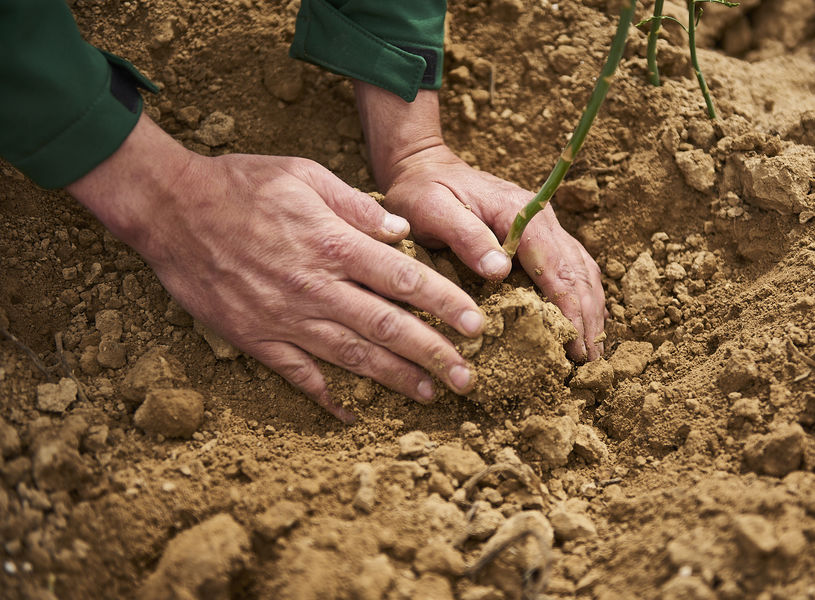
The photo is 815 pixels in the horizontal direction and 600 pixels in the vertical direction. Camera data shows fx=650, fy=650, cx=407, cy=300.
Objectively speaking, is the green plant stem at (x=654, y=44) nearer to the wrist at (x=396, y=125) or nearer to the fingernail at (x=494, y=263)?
the wrist at (x=396, y=125)

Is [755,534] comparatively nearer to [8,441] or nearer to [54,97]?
[8,441]

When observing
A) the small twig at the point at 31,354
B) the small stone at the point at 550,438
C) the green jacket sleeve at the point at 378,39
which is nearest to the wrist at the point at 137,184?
the small twig at the point at 31,354

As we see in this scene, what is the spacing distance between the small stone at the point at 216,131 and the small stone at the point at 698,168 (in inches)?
46.0

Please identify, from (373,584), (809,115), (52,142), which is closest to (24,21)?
(52,142)

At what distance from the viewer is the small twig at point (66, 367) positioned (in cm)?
129

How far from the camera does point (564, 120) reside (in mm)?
1829

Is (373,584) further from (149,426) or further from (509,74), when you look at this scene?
(509,74)

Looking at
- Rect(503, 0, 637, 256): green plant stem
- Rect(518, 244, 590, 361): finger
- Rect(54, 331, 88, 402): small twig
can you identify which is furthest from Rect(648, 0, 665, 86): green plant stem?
Rect(54, 331, 88, 402): small twig

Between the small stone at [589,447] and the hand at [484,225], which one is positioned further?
the hand at [484,225]

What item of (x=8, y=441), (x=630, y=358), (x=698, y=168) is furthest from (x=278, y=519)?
(x=698, y=168)

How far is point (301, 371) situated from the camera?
1367 mm

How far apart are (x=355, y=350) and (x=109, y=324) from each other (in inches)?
22.0

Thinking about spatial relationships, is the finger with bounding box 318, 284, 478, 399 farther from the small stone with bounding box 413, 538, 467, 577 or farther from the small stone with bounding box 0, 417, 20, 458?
the small stone with bounding box 0, 417, 20, 458

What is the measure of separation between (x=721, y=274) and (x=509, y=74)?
827 mm
